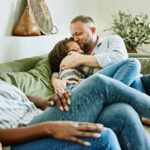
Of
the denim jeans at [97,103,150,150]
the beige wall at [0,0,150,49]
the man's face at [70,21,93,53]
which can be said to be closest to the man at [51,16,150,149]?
the man's face at [70,21,93,53]

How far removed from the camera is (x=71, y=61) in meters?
1.82

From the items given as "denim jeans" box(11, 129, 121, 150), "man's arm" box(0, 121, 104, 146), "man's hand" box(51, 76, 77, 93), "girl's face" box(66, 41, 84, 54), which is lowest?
"man's hand" box(51, 76, 77, 93)

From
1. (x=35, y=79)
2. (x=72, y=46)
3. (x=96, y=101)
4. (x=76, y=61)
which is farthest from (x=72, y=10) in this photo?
(x=96, y=101)

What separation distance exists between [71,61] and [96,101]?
0.81 meters

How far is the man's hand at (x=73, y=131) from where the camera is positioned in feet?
2.73

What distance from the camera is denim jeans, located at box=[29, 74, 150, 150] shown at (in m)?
1.00

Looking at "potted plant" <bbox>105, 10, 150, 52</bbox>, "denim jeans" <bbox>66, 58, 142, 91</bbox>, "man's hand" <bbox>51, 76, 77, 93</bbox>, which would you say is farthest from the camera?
"potted plant" <bbox>105, 10, 150, 52</bbox>

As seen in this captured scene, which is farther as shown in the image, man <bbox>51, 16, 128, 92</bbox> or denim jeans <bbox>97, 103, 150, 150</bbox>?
man <bbox>51, 16, 128, 92</bbox>

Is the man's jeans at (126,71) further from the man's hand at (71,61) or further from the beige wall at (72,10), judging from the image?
the beige wall at (72,10)

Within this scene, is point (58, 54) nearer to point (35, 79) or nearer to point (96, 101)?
point (35, 79)

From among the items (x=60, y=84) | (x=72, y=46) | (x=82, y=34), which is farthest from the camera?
(x=82, y=34)

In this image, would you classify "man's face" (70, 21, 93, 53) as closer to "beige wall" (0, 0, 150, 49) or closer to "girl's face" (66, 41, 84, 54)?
"girl's face" (66, 41, 84, 54)

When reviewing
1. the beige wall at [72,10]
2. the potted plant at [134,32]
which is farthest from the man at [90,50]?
the potted plant at [134,32]

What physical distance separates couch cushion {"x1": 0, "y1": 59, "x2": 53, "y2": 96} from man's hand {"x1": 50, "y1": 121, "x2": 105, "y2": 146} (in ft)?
2.34
